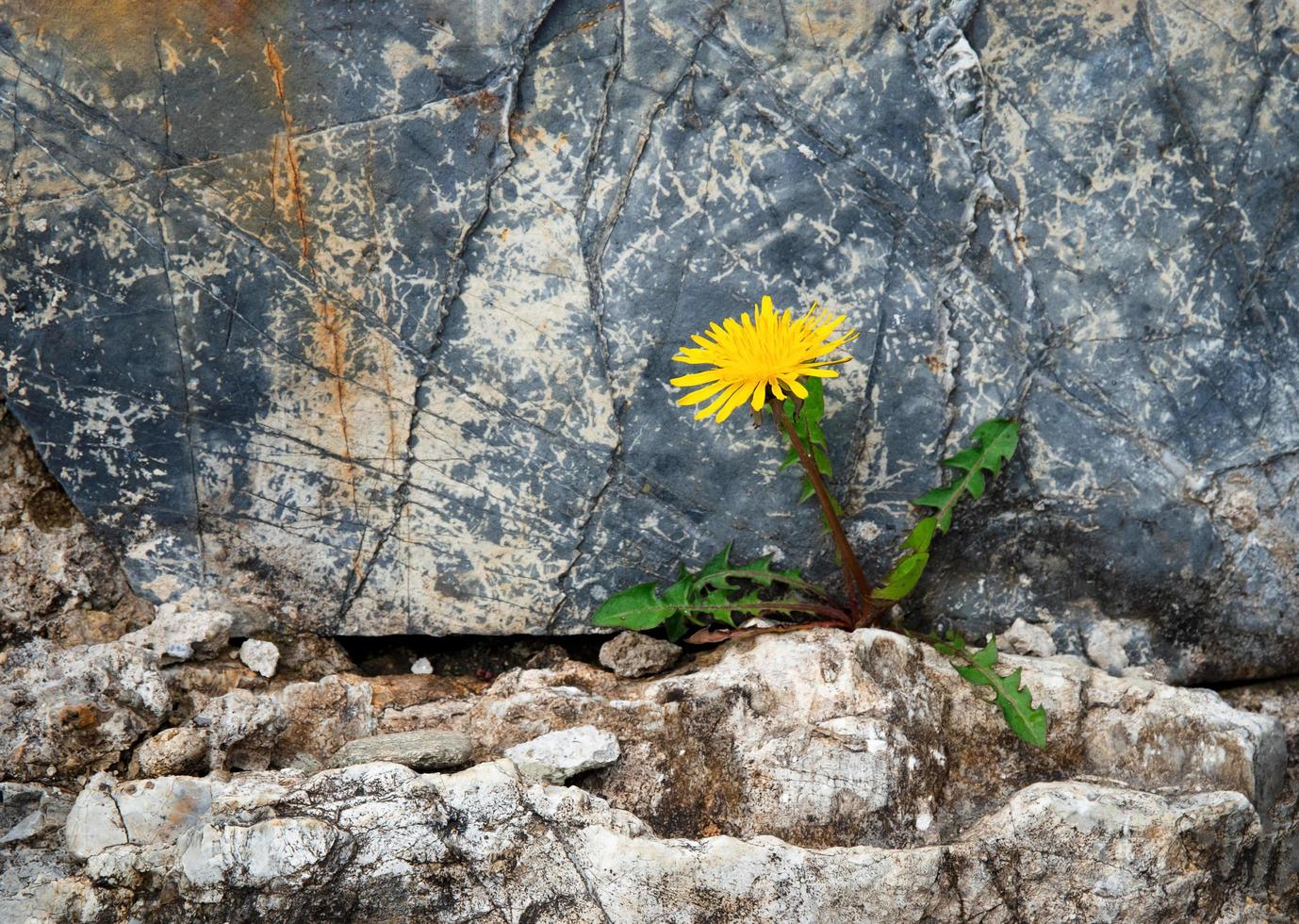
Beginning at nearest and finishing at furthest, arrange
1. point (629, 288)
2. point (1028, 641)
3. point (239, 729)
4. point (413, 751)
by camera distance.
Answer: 1. point (413, 751)
2. point (239, 729)
3. point (629, 288)
4. point (1028, 641)

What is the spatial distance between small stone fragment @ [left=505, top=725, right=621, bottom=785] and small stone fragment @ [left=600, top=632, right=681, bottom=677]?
36 cm

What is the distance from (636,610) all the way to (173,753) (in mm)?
1125

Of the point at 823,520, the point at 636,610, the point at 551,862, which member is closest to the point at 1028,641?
the point at 823,520

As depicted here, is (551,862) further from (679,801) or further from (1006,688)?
(1006,688)

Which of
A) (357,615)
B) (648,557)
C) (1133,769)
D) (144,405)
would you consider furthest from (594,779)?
(144,405)

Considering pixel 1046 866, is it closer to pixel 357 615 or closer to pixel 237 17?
pixel 357 615

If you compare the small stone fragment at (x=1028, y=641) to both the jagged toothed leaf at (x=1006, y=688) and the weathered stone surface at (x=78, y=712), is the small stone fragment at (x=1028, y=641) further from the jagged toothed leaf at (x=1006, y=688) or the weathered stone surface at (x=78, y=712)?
the weathered stone surface at (x=78, y=712)

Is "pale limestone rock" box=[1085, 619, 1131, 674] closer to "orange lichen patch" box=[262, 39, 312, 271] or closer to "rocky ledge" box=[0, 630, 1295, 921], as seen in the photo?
"rocky ledge" box=[0, 630, 1295, 921]

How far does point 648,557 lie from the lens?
316cm

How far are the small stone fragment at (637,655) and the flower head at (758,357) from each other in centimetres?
67

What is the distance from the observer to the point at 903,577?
9.62ft

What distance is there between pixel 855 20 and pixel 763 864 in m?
2.04

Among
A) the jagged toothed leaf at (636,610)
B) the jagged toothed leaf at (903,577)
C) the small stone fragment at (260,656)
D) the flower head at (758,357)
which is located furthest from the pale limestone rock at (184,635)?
the jagged toothed leaf at (903,577)

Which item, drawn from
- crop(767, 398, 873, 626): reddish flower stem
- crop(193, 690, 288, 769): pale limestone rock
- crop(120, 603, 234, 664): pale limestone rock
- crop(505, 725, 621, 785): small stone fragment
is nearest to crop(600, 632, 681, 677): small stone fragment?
crop(505, 725, 621, 785): small stone fragment
